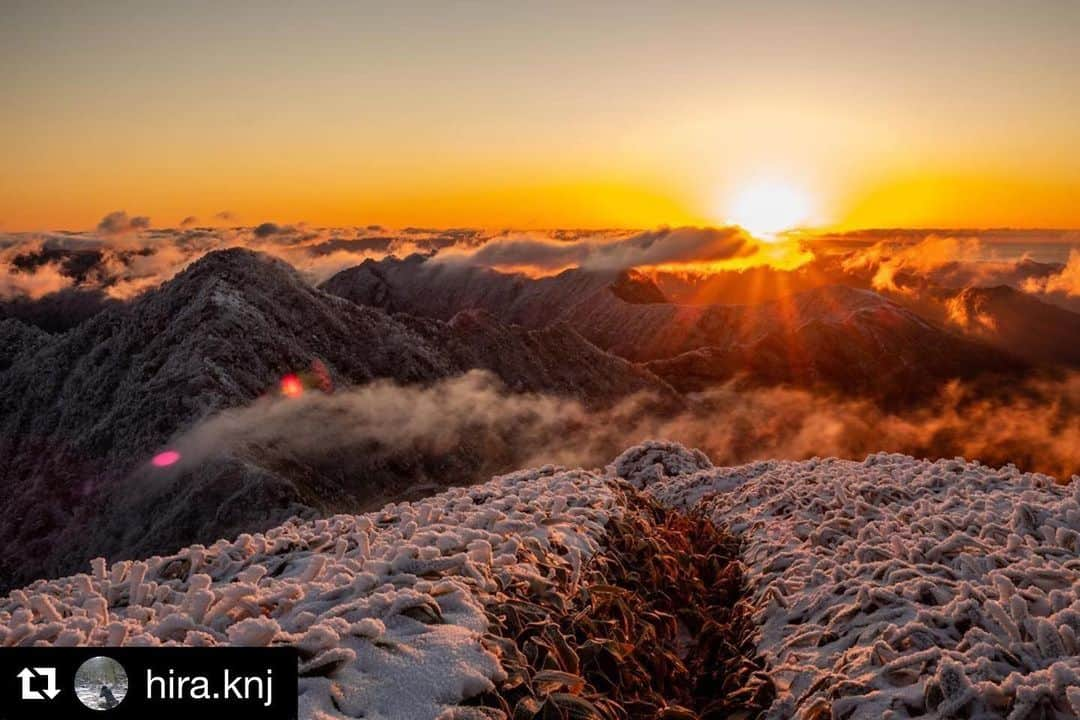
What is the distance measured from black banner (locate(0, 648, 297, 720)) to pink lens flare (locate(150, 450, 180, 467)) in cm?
4829

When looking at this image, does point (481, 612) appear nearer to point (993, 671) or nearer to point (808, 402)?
point (993, 671)

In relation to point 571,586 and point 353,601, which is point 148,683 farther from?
point 571,586

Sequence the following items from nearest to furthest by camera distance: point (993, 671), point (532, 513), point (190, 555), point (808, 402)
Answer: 1. point (993, 671)
2. point (190, 555)
3. point (532, 513)
4. point (808, 402)

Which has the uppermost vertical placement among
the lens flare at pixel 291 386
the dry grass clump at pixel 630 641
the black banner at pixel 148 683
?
the black banner at pixel 148 683

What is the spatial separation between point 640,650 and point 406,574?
2.60m

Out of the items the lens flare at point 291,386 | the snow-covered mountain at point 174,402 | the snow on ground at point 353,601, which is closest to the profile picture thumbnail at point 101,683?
the snow on ground at point 353,601

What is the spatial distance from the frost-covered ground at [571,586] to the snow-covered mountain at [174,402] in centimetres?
3383

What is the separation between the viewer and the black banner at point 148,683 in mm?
4543

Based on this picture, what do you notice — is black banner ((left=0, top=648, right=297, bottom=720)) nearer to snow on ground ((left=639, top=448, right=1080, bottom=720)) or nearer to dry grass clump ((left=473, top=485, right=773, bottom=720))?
dry grass clump ((left=473, top=485, right=773, bottom=720))

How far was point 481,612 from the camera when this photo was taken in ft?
19.8

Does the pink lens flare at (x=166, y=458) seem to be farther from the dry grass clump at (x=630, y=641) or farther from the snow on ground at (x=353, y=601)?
the dry grass clump at (x=630, y=641)

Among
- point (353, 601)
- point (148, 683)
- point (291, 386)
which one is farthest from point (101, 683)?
point (291, 386)

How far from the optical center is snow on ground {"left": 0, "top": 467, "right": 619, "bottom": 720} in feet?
16.6

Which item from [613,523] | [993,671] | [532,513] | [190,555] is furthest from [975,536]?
[190,555]
